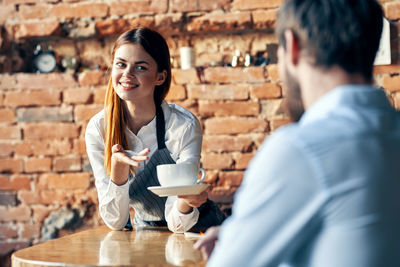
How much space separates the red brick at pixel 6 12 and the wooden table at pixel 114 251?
180cm

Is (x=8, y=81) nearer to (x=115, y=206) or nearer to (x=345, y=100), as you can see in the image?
(x=115, y=206)

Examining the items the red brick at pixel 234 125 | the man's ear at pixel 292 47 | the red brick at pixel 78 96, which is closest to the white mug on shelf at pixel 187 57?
the red brick at pixel 234 125

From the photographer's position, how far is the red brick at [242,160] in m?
2.71

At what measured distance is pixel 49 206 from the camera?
9.38 ft

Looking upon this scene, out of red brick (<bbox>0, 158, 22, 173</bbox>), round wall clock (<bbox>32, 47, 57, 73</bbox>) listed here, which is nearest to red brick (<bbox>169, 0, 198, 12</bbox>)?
round wall clock (<bbox>32, 47, 57, 73</bbox>)

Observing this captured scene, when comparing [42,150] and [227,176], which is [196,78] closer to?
[227,176]

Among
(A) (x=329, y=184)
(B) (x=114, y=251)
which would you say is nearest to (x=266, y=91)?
(B) (x=114, y=251)

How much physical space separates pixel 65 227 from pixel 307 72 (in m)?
2.36

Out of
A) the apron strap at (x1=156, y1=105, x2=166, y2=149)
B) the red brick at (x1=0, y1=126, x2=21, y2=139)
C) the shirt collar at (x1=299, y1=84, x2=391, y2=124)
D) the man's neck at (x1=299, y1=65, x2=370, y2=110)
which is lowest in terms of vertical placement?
the red brick at (x1=0, y1=126, x2=21, y2=139)

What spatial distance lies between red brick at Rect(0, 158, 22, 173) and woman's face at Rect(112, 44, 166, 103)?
1216mm

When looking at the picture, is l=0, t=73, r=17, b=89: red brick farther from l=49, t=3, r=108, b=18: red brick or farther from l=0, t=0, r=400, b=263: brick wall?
l=49, t=3, r=108, b=18: red brick

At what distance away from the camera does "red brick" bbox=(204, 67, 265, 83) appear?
8.84 feet

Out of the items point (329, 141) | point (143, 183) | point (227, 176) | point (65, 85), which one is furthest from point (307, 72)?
point (65, 85)

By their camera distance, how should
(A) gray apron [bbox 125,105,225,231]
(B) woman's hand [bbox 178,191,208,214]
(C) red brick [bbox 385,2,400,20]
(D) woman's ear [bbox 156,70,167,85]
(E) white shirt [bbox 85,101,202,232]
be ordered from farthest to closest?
1. (C) red brick [bbox 385,2,400,20]
2. (D) woman's ear [bbox 156,70,167,85]
3. (A) gray apron [bbox 125,105,225,231]
4. (E) white shirt [bbox 85,101,202,232]
5. (B) woman's hand [bbox 178,191,208,214]
